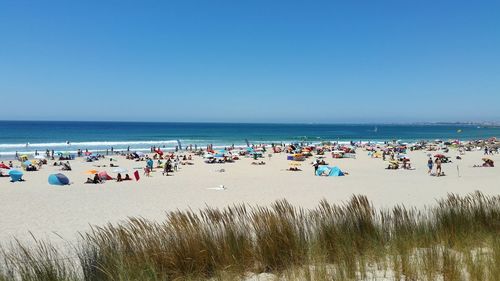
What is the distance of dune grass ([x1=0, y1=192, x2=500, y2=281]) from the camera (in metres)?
3.58

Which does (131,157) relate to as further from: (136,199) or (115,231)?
(115,231)

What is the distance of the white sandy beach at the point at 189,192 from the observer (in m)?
10.8

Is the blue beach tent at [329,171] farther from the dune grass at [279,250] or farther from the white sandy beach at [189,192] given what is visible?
the dune grass at [279,250]

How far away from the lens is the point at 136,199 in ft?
46.3

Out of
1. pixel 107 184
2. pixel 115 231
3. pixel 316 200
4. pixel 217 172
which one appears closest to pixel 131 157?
pixel 217 172

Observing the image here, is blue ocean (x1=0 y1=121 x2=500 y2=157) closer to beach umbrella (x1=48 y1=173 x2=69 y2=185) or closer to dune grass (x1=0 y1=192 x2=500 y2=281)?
beach umbrella (x1=48 y1=173 x2=69 y2=185)

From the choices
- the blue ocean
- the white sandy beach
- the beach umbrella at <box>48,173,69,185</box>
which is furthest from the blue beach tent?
the blue ocean

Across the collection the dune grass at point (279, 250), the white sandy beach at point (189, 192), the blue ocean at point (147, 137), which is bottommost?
the blue ocean at point (147, 137)

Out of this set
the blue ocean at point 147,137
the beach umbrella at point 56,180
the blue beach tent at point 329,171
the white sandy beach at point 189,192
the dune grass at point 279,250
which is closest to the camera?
the dune grass at point 279,250

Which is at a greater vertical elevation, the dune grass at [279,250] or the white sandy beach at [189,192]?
the dune grass at [279,250]

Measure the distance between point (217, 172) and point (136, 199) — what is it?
9.62m

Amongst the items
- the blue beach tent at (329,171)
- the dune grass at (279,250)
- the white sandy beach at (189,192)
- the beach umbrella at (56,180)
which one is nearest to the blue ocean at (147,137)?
the beach umbrella at (56,180)

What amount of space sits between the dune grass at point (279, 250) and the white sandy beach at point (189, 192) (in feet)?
17.2

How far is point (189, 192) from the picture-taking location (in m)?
15.8
